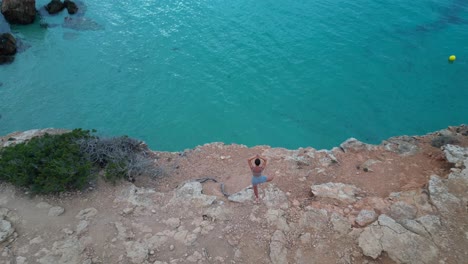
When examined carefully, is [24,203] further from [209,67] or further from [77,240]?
[209,67]

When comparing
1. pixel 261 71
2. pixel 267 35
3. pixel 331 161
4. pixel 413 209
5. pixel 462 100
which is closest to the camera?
pixel 413 209

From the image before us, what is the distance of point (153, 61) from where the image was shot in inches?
718

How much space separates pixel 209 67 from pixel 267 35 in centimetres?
452

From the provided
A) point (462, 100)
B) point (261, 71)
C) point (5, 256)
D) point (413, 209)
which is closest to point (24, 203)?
point (5, 256)

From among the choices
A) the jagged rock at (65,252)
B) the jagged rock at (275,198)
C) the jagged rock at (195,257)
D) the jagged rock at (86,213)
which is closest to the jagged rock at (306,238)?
the jagged rock at (275,198)

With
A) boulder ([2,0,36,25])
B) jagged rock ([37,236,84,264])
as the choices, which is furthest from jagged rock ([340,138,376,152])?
boulder ([2,0,36,25])

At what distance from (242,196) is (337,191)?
8.94ft

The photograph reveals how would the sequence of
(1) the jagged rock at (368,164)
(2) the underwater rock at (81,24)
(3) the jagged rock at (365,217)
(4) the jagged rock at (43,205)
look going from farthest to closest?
Answer: (2) the underwater rock at (81,24) < (1) the jagged rock at (368,164) < (4) the jagged rock at (43,205) < (3) the jagged rock at (365,217)

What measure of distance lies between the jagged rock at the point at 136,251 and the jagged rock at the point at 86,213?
57.2 inches

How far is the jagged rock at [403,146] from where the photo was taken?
38.7ft

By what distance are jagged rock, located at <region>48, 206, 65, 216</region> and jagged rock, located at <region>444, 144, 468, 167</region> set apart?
11173 mm

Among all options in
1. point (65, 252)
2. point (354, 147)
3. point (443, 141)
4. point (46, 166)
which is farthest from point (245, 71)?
point (65, 252)

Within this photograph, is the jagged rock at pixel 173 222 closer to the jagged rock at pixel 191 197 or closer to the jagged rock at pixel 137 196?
the jagged rock at pixel 191 197

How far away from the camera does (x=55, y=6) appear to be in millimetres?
22250
